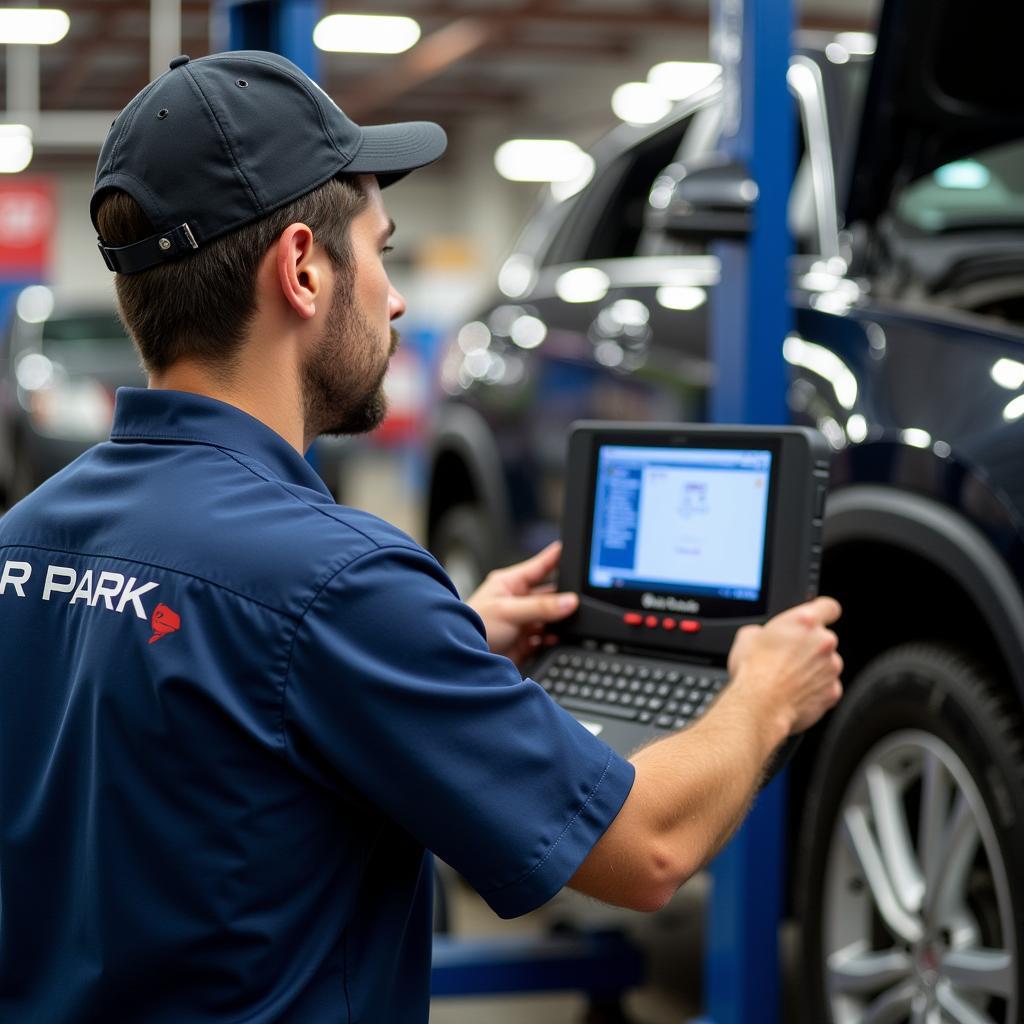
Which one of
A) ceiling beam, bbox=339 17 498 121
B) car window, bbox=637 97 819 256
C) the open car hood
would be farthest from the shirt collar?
ceiling beam, bbox=339 17 498 121

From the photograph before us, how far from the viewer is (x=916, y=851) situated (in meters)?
2.49

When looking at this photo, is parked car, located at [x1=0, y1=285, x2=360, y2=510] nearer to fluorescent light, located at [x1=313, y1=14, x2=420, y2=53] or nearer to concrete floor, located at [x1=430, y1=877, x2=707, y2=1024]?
fluorescent light, located at [x1=313, y1=14, x2=420, y2=53]

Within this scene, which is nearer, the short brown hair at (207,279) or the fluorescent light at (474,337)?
the short brown hair at (207,279)

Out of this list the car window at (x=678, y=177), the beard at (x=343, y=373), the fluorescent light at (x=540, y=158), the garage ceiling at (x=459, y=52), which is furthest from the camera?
the fluorescent light at (x=540, y=158)

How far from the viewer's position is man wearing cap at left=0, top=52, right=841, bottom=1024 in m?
1.35

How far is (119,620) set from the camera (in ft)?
4.58

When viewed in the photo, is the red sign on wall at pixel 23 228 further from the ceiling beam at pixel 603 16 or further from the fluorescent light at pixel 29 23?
the fluorescent light at pixel 29 23

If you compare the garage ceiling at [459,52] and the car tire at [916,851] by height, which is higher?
the garage ceiling at [459,52]

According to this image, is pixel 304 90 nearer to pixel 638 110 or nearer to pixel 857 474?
pixel 857 474

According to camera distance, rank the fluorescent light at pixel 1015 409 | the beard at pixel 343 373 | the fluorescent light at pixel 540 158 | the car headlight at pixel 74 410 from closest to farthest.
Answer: the beard at pixel 343 373
the fluorescent light at pixel 1015 409
the car headlight at pixel 74 410
the fluorescent light at pixel 540 158

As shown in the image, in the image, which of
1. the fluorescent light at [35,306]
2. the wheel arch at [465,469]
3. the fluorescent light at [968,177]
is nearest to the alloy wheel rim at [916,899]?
the fluorescent light at [968,177]

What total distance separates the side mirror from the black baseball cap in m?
1.01

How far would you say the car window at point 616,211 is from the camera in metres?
4.20

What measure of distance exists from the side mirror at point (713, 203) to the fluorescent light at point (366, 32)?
11384mm
